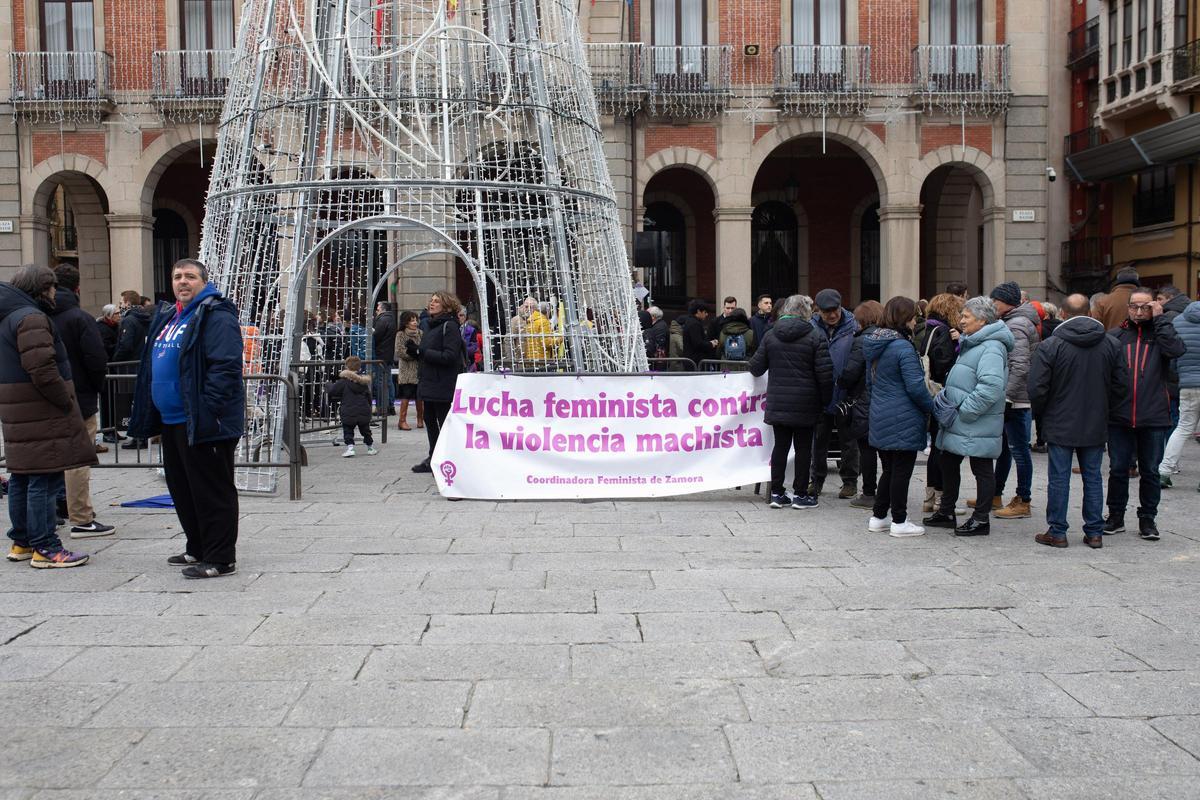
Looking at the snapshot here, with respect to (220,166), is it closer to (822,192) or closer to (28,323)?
(28,323)

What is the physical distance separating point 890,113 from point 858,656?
761 inches

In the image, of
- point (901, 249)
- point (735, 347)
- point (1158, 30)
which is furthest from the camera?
point (1158, 30)

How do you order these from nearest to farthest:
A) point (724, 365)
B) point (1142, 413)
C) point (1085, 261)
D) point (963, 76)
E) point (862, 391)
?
point (1142, 413) → point (862, 391) → point (724, 365) → point (963, 76) → point (1085, 261)

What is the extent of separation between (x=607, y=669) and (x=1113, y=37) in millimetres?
24839

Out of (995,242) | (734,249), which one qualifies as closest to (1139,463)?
(734,249)

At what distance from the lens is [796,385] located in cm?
849

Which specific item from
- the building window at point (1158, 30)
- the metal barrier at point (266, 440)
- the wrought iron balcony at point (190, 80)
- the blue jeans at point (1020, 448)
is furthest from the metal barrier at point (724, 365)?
the building window at point (1158, 30)

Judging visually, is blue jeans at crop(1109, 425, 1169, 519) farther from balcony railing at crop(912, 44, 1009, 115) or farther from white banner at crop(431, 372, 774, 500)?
balcony railing at crop(912, 44, 1009, 115)

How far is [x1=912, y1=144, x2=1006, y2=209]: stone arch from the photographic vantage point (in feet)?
73.6

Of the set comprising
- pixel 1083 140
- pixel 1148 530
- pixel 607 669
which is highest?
pixel 1083 140

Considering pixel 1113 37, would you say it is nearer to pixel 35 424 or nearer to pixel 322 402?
pixel 322 402

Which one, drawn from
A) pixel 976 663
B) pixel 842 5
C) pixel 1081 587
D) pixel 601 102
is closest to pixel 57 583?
pixel 976 663

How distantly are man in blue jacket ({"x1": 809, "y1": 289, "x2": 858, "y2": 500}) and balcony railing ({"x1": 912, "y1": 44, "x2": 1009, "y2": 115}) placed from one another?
1459cm

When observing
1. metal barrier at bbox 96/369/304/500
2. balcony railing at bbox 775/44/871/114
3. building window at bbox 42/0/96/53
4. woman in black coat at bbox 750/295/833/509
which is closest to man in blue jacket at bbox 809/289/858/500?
woman in black coat at bbox 750/295/833/509
